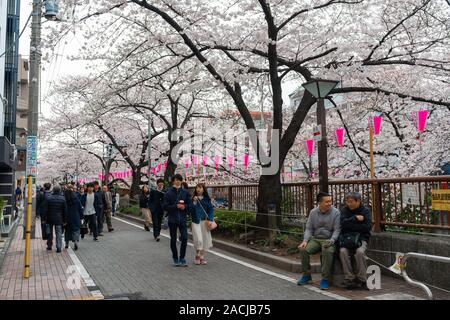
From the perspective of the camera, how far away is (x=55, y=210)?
428 inches

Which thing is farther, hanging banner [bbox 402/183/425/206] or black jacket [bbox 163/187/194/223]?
black jacket [bbox 163/187/194/223]

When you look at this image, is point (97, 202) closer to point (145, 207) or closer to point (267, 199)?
point (145, 207)

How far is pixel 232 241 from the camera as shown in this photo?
11.7 m

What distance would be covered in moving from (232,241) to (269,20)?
6026 mm

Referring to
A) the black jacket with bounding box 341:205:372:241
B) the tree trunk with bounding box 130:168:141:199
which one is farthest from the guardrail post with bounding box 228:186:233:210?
the tree trunk with bounding box 130:168:141:199

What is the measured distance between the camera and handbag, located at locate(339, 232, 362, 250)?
670 centimetres

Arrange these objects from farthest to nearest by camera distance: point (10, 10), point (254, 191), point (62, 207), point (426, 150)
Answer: point (10, 10) < point (426, 150) < point (254, 191) < point (62, 207)

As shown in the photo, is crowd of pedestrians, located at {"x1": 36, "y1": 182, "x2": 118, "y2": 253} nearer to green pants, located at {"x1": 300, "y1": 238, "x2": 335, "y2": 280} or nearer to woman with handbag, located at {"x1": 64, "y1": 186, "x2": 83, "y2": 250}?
woman with handbag, located at {"x1": 64, "y1": 186, "x2": 83, "y2": 250}

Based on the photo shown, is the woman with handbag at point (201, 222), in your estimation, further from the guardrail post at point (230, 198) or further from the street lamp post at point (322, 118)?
the guardrail post at point (230, 198)

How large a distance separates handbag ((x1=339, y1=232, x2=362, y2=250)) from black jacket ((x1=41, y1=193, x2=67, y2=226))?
7.48m

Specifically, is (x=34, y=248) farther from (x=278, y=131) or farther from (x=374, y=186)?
(x=374, y=186)

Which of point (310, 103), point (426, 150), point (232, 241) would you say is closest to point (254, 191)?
point (232, 241)

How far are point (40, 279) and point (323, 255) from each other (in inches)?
199

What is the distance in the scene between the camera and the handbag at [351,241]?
670 cm
